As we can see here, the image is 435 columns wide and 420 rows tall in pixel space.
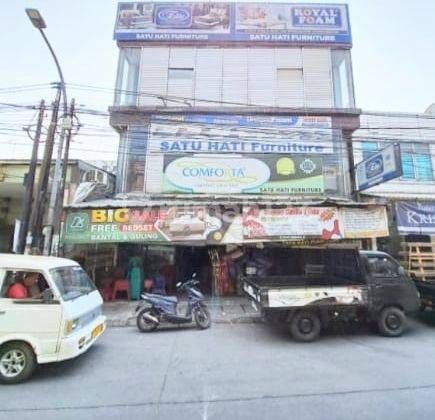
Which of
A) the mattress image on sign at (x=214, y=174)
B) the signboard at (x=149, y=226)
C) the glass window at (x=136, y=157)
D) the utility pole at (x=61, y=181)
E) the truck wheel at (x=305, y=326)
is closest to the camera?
the truck wheel at (x=305, y=326)

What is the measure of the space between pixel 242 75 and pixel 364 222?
8.17 metres

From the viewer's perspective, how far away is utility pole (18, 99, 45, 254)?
8.55 meters

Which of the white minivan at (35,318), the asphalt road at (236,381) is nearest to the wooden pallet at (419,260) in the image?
the asphalt road at (236,381)

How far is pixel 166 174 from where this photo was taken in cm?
1169

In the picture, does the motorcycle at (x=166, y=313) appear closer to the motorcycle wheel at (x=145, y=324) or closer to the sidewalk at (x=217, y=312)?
the motorcycle wheel at (x=145, y=324)

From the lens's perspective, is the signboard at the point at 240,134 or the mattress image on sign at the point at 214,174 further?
the signboard at the point at 240,134

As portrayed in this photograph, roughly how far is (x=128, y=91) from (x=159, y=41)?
2746 mm

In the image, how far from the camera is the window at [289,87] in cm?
1267

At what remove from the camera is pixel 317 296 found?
6336mm

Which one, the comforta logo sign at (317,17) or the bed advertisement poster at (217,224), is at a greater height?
the comforta logo sign at (317,17)

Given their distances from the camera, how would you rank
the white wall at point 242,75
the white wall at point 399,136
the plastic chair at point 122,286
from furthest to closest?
the white wall at point 399,136, the white wall at point 242,75, the plastic chair at point 122,286

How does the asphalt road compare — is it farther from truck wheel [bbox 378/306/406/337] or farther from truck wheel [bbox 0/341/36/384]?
truck wheel [bbox 378/306/406/337]

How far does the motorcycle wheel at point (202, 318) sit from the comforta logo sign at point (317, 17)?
13247mm

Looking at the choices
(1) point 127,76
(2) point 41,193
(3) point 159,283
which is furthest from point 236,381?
(1) point 127,76
